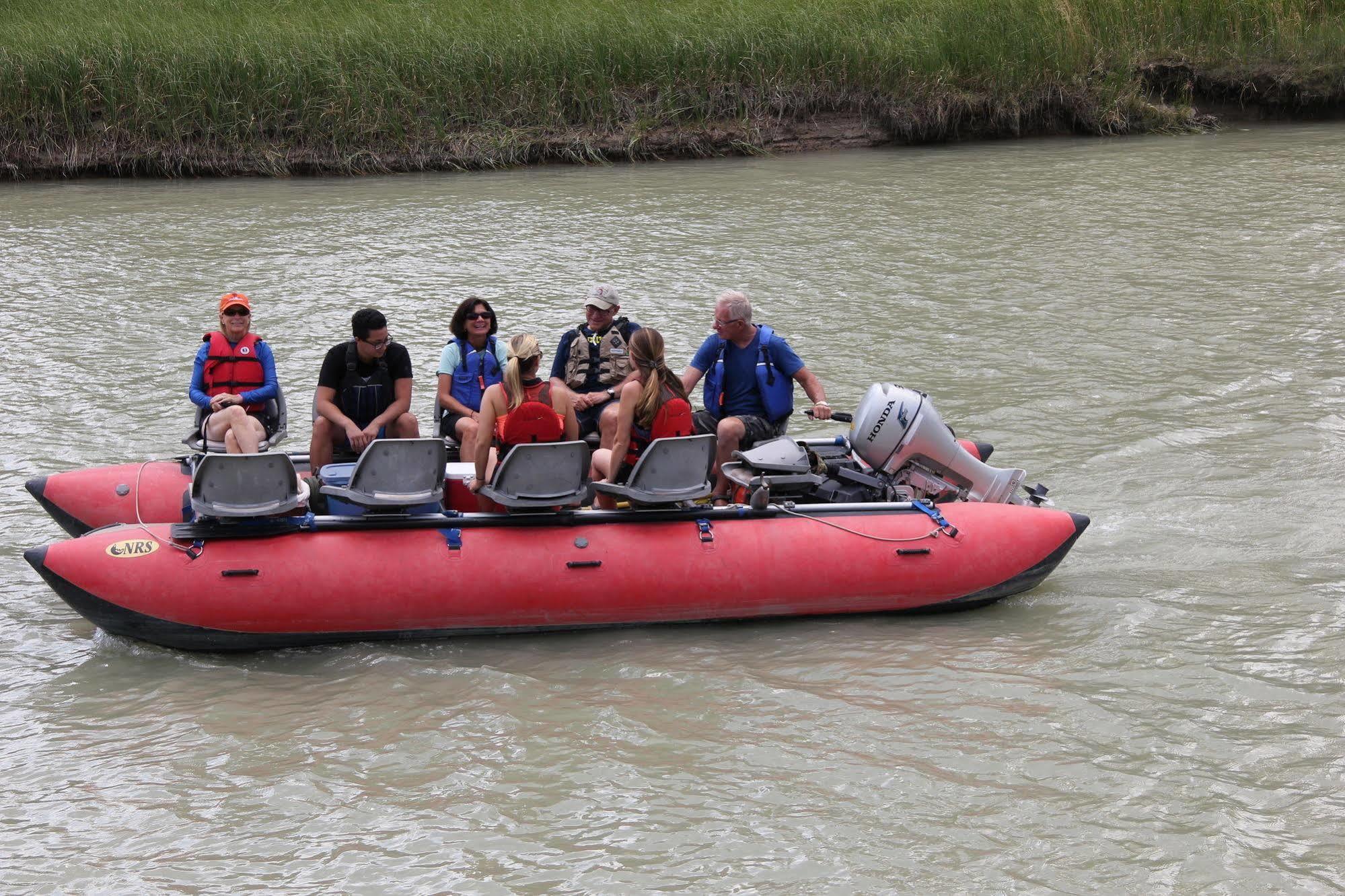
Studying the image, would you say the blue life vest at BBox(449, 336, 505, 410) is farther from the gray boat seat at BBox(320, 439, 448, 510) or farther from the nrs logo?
the nrs logo

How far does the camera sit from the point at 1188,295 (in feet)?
36.9

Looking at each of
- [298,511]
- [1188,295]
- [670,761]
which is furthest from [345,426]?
[1188,295]

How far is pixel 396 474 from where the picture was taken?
601 cm

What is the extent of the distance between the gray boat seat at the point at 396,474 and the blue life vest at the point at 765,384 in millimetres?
1566

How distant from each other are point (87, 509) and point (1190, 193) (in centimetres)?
1205

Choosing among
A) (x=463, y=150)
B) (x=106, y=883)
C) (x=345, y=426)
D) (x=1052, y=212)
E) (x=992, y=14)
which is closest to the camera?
(x=106, y=883)

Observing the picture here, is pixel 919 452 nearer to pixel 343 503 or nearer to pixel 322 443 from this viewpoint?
pixel 343 503

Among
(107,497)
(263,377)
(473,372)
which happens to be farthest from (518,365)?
(107,497)

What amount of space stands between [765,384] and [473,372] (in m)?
1.51

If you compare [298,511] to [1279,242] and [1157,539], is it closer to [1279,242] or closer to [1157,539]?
[1157,539]

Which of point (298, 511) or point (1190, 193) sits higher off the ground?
point (1190, 193)

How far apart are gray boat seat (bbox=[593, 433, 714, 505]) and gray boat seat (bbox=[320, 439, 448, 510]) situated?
75 centimetres

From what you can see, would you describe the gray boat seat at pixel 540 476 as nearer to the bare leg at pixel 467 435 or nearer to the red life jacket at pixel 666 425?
the red life jacket at pixel 666 425

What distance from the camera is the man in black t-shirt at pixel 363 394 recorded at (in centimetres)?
655
